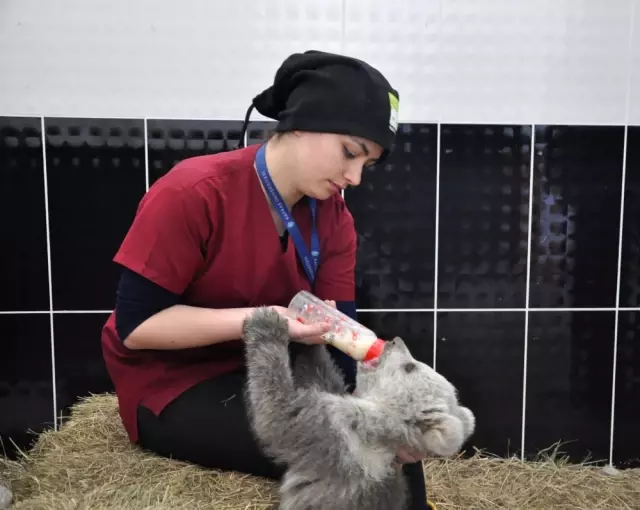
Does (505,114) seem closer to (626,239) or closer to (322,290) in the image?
(626,239)

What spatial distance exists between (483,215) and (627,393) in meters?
0.99

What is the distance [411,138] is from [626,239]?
96cm

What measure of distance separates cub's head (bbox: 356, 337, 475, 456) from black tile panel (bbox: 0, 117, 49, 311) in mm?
1381

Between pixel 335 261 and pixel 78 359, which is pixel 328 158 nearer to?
pixel 335 261

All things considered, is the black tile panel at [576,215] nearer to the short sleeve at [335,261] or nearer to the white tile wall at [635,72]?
the white tile wall at [635,72]

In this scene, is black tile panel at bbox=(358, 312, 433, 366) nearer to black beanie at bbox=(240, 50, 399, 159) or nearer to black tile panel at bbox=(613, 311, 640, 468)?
black tile panel at bbox=(613, 311, 640, 468)

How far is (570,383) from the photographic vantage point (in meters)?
2.40

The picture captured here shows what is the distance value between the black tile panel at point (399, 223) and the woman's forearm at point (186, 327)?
939 millimetres

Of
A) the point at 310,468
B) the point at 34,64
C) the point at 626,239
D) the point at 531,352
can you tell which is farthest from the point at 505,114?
the point at 34,64

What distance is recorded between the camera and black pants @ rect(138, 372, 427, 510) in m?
1.38

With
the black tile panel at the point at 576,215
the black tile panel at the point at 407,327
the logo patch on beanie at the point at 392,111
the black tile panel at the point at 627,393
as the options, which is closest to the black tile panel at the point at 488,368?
the black tile panel at the point at 407,327

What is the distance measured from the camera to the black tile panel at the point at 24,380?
7.18ft

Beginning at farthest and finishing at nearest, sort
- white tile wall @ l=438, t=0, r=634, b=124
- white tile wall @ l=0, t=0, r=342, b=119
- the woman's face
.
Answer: white tile wall @ l=438, t=0, r=634, b=124, white tile wall @ l=0, t=0, r=342, b=119, the woman's face

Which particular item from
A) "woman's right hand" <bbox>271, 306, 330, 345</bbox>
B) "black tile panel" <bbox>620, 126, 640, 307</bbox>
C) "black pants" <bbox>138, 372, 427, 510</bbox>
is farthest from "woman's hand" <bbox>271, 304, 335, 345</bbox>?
"black tile panel" <bbox>620, 126, 640, 307</bbox>
